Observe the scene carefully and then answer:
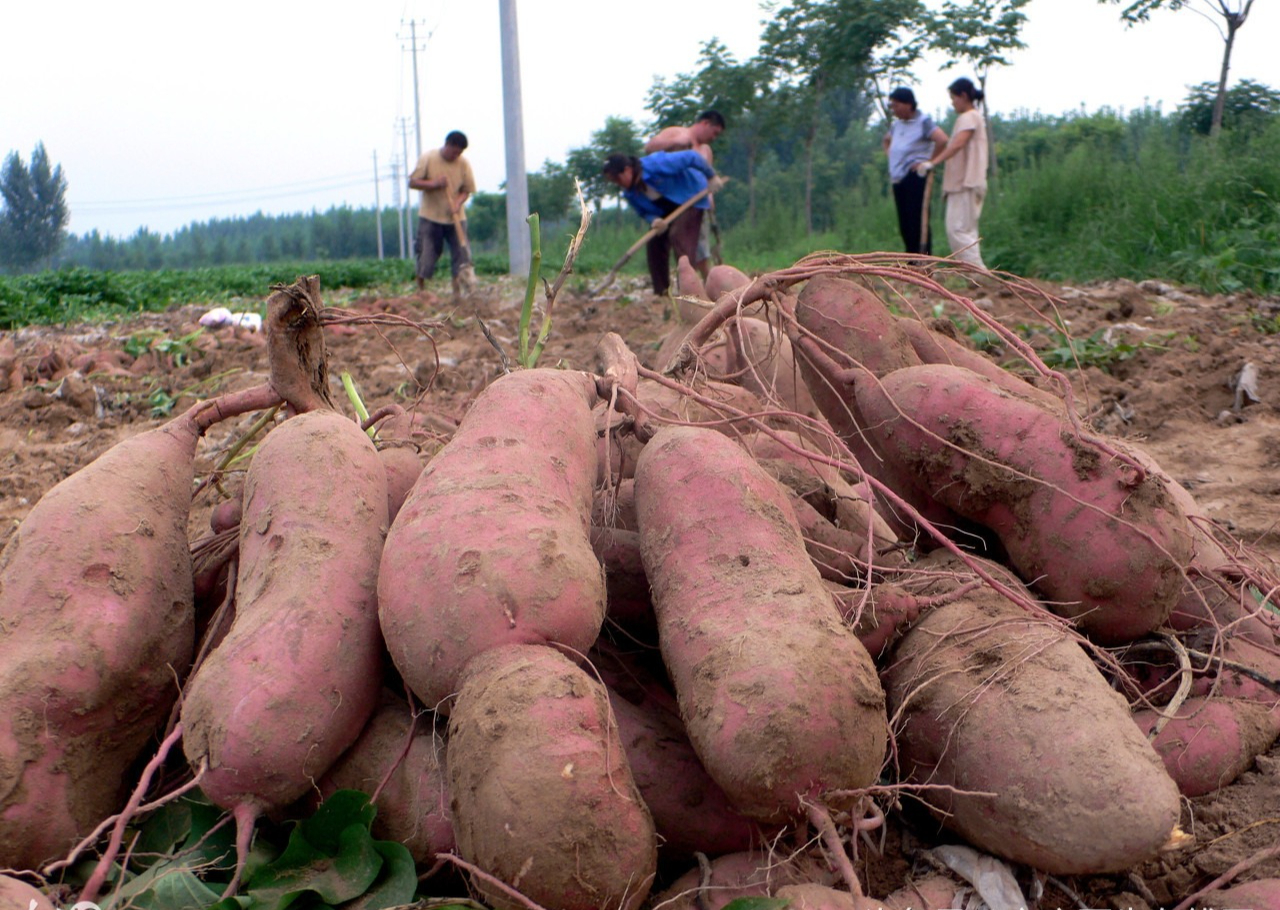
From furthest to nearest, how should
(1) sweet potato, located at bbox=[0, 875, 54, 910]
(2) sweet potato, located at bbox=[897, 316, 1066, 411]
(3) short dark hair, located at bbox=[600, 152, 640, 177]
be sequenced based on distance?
(3) short dark hair, located at bbox=[600, 152, 640, 177] < (2) sweet potato, located at bbox=[897, 316, 1066, 411] < (1) sweet potato, located at bbox=[0, 875, 54, 910]

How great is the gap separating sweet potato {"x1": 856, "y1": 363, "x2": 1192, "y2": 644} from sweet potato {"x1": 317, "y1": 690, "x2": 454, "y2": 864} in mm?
1182

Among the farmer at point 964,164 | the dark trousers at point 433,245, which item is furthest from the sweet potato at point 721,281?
the dark trousers at point 433,245

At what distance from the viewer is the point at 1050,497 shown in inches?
77.7

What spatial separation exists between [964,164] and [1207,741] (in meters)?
7.69

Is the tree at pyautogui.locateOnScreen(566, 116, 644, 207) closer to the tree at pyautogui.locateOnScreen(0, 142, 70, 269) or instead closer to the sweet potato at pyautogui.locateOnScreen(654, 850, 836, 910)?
the sweet potato at pyautogui.locateOnScreen(654, 850, 836, 910)

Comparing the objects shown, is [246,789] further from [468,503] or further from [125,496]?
[125,496]

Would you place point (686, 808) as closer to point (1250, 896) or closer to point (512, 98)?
point (1250, 896)

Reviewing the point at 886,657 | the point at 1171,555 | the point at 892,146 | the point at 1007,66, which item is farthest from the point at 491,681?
the point at 1007,66

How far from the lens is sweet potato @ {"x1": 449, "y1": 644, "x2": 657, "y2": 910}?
132 centimetres

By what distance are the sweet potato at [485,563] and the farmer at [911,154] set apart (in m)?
7.63

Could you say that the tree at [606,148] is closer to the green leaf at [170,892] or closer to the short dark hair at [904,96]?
the short dark hair at [904,96]

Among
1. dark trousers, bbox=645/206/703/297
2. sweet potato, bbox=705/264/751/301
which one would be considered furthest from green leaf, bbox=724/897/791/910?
dark trousers, bbox=645/206/703/297

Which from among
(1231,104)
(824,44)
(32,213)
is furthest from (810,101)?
(32,213)

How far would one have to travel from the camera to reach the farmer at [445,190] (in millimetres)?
10328
